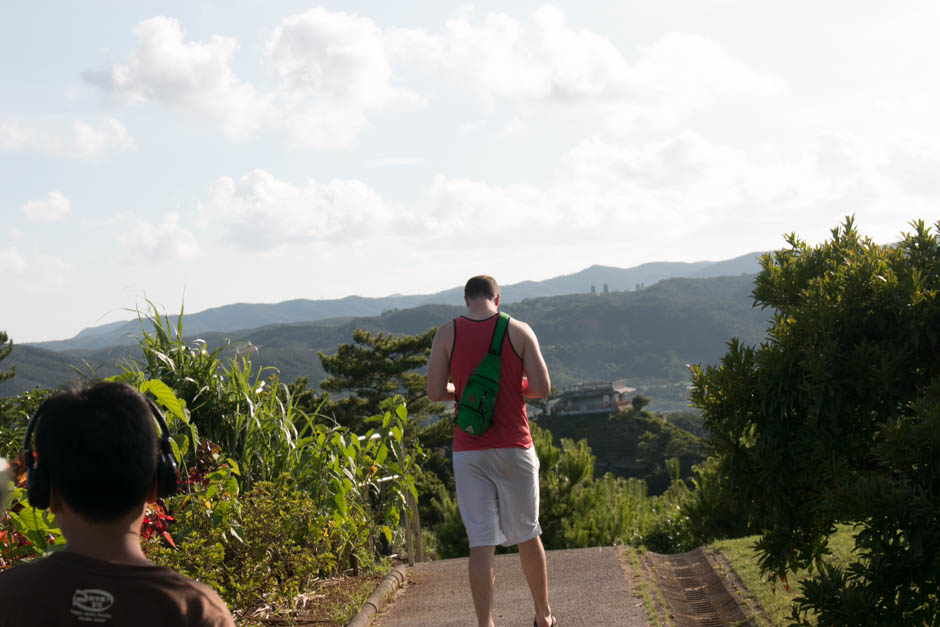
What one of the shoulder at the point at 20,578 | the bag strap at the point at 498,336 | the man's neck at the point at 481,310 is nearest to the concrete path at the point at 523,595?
the bag strap at the point at 498,336

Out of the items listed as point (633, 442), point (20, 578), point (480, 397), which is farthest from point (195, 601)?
point (633, 442)

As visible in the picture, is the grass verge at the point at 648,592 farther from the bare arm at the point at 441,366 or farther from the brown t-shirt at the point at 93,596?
the brown t-shirt at the point at 93,596

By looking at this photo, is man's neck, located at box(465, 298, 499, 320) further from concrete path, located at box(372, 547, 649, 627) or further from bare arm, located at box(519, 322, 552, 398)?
concrete path, located at box(372, 547, 649, 627)

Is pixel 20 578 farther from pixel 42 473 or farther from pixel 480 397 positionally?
pixel 480 397

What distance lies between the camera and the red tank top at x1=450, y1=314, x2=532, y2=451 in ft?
11.9

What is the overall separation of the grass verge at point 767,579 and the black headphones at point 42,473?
2.72 meters

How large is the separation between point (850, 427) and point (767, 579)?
5.31ft

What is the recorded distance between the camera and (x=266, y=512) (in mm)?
4023

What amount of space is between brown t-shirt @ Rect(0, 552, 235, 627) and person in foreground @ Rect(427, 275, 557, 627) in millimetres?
2428

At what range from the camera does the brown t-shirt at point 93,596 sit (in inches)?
46.8

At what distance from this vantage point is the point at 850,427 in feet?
10.2

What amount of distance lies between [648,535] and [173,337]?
17.6 ft

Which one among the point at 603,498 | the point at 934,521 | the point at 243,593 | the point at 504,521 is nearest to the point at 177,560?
the point at 243,593

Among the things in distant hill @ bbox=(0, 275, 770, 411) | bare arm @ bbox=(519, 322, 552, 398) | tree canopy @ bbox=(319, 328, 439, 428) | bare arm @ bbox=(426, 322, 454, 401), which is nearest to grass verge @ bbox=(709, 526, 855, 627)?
bare arm @ bbox=(519, 322, 552, 398)
